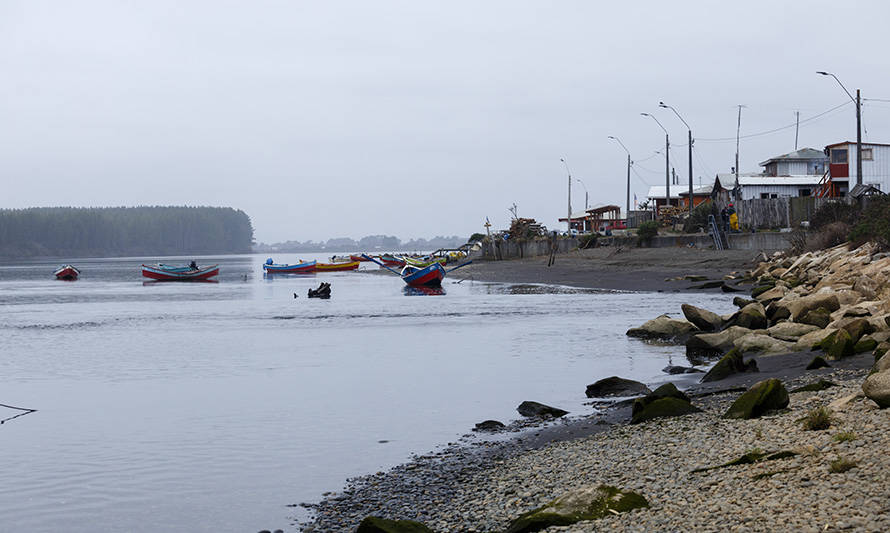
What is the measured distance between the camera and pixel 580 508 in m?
7.58

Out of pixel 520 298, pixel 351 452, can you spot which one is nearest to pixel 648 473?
pixel 351 452

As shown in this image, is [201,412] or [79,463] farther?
[201,412]

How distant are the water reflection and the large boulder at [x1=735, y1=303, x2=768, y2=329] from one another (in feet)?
122

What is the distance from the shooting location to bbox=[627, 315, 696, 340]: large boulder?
24.2m

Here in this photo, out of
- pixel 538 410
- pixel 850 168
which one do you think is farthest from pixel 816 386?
pixel 850 168

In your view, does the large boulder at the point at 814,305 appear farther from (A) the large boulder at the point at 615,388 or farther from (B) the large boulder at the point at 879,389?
(B) the large boulder at the point at 879,389

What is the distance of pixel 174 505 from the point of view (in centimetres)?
1048

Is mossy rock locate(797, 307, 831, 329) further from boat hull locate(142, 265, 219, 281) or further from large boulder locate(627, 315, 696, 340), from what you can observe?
boat hull locate(142, 265, 219, 281)

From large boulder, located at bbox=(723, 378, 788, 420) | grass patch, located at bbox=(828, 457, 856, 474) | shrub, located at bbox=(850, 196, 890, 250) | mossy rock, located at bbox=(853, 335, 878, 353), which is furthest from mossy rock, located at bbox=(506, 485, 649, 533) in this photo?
shrub, located at bbox=(850, 196, 890, 250)

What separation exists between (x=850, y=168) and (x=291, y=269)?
248 ft

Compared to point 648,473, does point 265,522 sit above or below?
below

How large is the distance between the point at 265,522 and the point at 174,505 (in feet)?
4.92

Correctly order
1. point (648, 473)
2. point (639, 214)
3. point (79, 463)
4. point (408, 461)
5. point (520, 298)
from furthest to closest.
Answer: point (639, 214), point (520, 298), point (79, 463), point (408, 461), point (648, 473)

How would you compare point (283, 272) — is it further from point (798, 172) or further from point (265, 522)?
point (265, 522)
